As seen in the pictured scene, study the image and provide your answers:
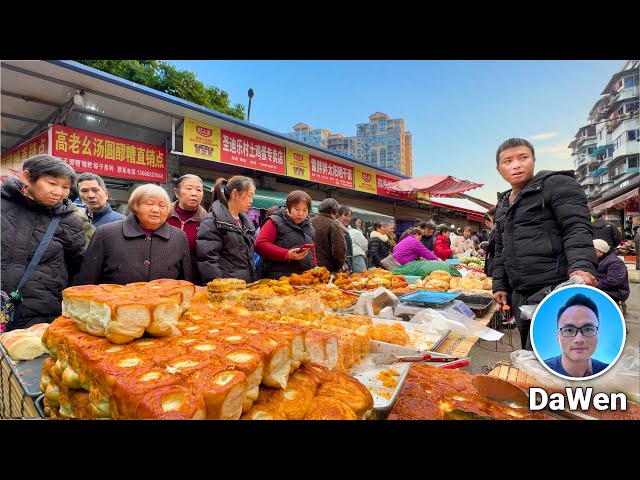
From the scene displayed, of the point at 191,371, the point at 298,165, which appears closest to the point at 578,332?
the point at 191,371

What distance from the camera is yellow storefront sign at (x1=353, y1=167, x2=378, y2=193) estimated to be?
24.4ft

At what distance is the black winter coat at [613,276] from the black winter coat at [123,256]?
246 cm

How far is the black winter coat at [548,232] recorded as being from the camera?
4.98 feet

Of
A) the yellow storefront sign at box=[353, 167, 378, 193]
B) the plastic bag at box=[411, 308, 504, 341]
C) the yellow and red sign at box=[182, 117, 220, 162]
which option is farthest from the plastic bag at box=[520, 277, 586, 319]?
the yellow storefront sign at box=[353, 167, 378, 193]

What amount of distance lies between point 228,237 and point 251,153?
3.59 metres

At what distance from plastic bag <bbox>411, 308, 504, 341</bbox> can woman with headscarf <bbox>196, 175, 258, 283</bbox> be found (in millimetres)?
1582

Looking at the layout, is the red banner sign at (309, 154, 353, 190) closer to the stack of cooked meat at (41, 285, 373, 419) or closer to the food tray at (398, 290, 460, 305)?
the food tray at (398, 290, 460, 305)

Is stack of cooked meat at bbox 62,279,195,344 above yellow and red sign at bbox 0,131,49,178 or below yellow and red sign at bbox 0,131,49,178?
below

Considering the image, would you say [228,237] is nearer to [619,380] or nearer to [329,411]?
[329,411]

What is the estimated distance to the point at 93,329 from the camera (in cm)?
111
